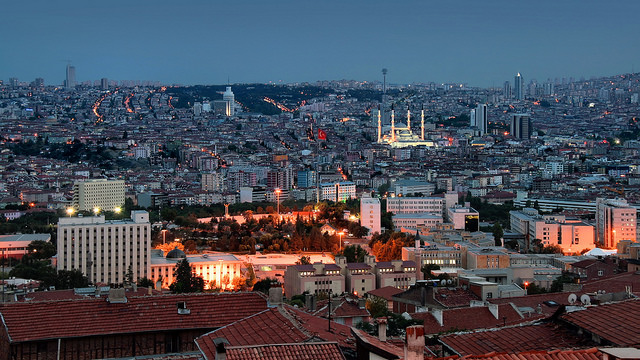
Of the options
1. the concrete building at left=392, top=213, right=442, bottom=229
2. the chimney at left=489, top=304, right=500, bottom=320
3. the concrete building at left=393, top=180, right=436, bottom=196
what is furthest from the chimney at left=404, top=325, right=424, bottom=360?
the concrete building at left=393, top=180, right=436, bottom=196

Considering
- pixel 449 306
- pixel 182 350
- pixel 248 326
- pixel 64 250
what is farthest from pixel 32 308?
pixel 64 250

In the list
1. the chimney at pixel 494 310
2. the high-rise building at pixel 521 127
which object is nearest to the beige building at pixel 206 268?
the chimney at pixel 494 310

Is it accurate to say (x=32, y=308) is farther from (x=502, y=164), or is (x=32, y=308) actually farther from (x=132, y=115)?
(x=132, y=115)

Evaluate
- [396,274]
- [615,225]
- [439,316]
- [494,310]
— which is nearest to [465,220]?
[615,225]

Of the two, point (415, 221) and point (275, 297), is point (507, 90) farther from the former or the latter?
point (275, 297)

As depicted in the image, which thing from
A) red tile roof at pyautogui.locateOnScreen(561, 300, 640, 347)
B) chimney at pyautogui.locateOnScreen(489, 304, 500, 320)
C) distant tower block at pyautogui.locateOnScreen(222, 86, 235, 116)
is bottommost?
chimney at pyautogui.locateOnScreen(489, 304, 500, 320)

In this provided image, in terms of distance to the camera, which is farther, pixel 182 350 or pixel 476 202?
pixel 476 202

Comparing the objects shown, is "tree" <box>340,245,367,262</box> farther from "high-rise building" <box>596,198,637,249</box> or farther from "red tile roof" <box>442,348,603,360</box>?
"red tile roof" <box>442,348,603,360</box>
